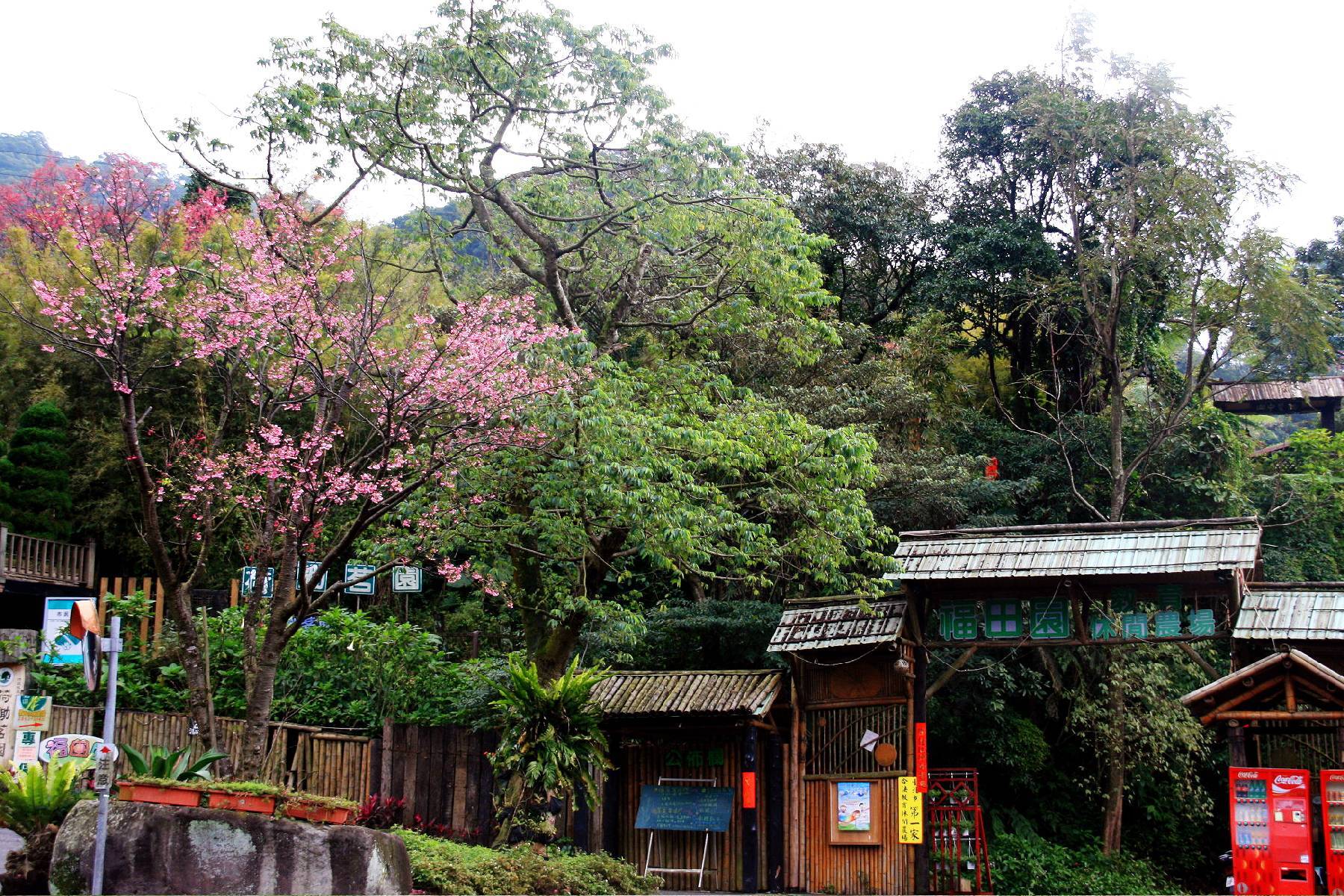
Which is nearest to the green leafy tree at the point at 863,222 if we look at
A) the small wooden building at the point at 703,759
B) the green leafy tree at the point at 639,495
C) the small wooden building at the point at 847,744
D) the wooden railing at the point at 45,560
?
the green leafy tree at the point at 639,495

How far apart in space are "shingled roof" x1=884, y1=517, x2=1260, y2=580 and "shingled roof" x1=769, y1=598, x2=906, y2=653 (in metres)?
0.62

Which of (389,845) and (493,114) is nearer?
(389,845)

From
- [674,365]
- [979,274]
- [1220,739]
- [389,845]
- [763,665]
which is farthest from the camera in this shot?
[979,274]

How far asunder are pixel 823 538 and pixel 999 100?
43.9 feet

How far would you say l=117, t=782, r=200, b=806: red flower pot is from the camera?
8703 mm

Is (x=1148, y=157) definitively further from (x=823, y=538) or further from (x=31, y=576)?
(x=31, y=576)

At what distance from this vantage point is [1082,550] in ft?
43.8

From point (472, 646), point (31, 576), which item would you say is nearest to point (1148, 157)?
point (472, 646)

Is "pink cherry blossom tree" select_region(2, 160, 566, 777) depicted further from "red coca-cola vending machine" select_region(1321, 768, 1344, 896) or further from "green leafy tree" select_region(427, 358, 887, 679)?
"red coca-cola vending machine" select_region(1321, 768, 1344, 896)

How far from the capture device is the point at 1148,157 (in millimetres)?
20312

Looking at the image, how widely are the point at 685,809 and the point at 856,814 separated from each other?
2.18m

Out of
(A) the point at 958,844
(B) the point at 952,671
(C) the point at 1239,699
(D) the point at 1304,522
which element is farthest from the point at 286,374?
(D) the point at 1304,522

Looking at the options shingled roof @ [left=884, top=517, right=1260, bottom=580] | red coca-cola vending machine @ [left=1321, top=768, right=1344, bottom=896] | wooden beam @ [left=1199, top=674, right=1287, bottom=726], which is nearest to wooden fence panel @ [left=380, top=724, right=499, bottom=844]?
shingled roof @ [left=884, top=517, right=1260, bottom=580]

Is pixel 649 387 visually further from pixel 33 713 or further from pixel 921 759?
pixel 33 713
